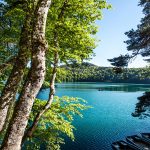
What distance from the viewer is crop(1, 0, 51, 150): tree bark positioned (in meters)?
5.27

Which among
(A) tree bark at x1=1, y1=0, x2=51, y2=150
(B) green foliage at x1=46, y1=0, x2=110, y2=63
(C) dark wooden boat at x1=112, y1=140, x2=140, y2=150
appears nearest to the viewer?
(A) tree bark at x1=1, y1=0, x2=51, y2=150

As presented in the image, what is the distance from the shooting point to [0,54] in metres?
11.2

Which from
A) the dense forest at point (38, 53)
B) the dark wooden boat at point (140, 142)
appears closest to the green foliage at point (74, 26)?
the dense forest at point (38, 53)

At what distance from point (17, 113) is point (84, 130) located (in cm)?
3386

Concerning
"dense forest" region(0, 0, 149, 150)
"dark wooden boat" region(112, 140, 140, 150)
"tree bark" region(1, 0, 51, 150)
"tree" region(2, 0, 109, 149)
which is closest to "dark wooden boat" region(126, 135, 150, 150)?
"dark wooden boat" region(112, 140, 140, 150)

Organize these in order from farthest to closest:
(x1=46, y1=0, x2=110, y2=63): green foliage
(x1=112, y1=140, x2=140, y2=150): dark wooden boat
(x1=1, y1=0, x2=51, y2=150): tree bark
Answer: (x1=112, y1=140, x2=140, y2=150): dark wooden boat < (x1=46, y1=0, x2=110, y2=63): green foliage < (x1=1, y1=0, x2=51, y2=150): tree bark

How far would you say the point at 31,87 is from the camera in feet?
17.9

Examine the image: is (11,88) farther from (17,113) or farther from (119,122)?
(119,122)

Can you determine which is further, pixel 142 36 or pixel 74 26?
pixel 142 36

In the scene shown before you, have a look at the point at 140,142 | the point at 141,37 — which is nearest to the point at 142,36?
the point at 141,37

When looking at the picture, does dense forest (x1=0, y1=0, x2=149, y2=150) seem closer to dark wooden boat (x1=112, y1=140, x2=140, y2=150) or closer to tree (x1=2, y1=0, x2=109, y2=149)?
tree (x1=2, y1=0, x2=109, y2=149)

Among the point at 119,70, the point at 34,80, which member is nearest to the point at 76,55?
the point at 34,80

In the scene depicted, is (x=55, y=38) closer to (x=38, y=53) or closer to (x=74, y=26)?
(x=74, y=26)

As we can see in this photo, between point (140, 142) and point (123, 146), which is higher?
point (140, 142)
